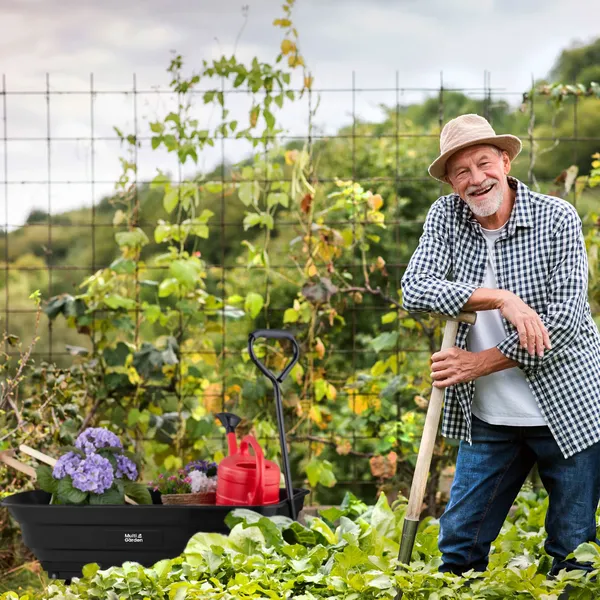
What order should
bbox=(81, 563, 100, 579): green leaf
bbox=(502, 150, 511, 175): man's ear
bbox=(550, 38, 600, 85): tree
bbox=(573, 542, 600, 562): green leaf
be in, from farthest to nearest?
bbox=(550, 38, 600, 85): tree, bbox=(81, 563, 100, 579): green leaf, bbox=(502, 150, 511, 175): man's ear, bbox=(573, 542, 600, 562): green leaf

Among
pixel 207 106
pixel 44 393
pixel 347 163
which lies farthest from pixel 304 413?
pixel 347 163

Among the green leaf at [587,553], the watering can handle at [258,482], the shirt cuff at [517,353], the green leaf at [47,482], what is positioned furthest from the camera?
the green leaf at [47,482]

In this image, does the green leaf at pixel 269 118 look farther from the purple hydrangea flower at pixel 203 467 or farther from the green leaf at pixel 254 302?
the purple hydrangea flower at pixel 203 467

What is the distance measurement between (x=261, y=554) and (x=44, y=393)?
1.42 meters

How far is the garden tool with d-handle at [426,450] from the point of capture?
7.54 feet

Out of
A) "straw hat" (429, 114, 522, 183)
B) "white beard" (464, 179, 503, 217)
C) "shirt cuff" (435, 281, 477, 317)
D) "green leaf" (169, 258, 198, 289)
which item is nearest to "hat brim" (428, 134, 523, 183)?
"straw hat" (429, 114, 522, 183)

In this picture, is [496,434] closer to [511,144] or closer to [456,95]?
[511,144]

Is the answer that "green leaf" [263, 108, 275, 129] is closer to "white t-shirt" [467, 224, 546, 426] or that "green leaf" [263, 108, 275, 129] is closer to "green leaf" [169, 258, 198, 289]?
"green leaf" [169, 258, 198, 289]

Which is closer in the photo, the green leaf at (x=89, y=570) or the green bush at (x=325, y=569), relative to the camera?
the green bush at (x=325, y=569)

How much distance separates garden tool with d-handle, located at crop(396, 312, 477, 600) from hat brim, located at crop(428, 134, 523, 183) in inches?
15.5

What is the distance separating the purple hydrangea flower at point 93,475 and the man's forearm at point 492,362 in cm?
142

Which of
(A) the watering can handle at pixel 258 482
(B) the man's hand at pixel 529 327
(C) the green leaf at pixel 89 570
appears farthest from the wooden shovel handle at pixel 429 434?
(C) the green leaf at pixel 89 570

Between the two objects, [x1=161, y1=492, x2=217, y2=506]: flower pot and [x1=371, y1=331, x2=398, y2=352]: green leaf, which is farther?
[x1=371, y1=331, x2=398, y2=352]: green leaf

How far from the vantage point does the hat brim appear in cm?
232
